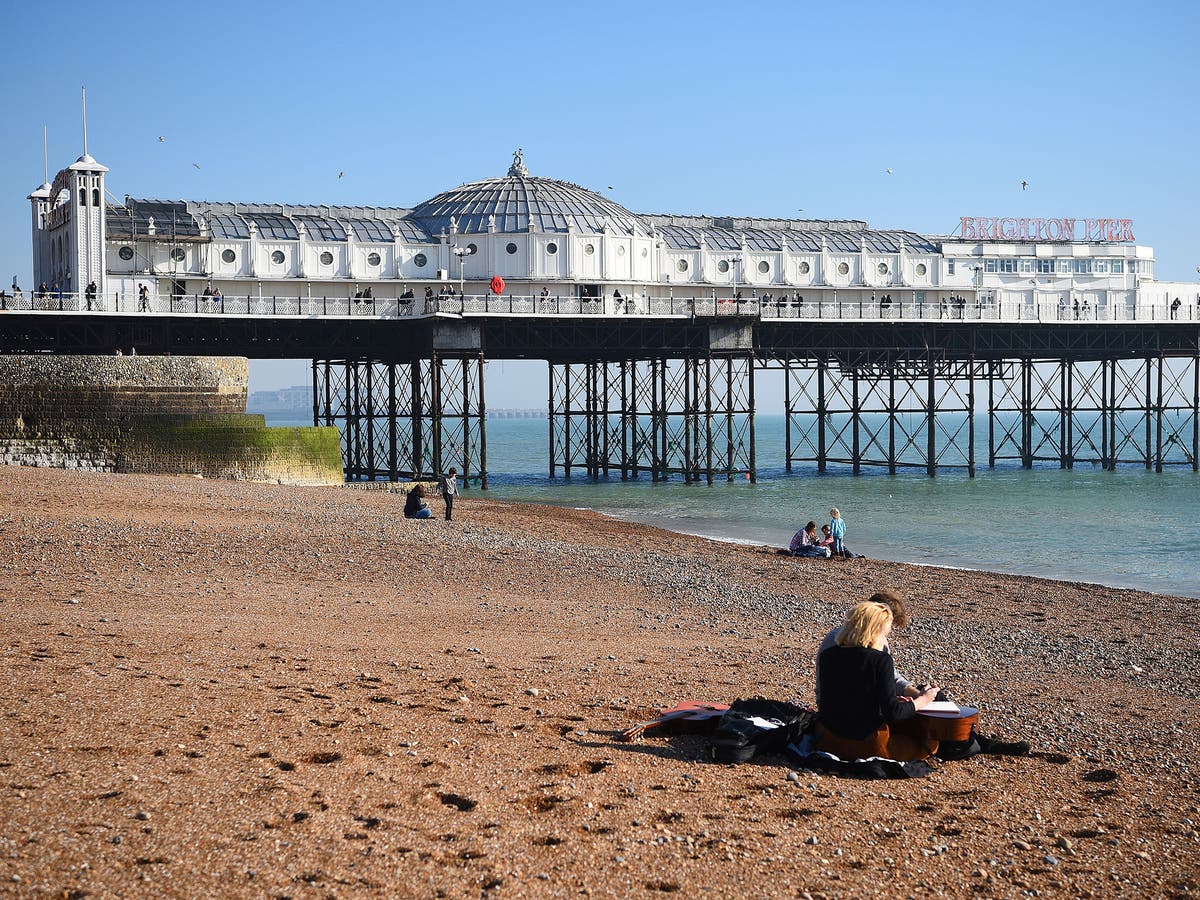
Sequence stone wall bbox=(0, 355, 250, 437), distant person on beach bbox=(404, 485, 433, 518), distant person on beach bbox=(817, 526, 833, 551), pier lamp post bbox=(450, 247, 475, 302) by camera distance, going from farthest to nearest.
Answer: pier lamp post bbox=(450, 247, 475, 302) → stone wall bbox=(0, 355, 250, 437) → distant person on beach bbox=(404, 485, 433, 518) → distant person on beach bbox=(817, 526, 833, 551)

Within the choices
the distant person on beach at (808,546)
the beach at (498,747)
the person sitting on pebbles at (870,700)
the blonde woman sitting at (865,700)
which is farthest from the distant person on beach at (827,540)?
the blonde woman sitting at (865,700)

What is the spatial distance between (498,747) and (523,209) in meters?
48.2

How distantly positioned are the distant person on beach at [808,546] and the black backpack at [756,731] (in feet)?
59.7

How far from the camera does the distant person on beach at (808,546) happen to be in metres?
27.9

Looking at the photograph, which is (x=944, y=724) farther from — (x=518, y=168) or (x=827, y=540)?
(x=518, y=168)

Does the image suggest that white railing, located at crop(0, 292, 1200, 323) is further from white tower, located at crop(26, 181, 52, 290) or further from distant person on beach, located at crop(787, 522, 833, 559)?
distant person on beach, located at crop(787, 522, 833, 559)

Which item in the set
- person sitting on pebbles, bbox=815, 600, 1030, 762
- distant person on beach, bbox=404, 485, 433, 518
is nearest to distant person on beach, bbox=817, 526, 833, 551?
distant person on beach, bbox=404, 485, 433, 518

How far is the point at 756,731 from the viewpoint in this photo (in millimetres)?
9492

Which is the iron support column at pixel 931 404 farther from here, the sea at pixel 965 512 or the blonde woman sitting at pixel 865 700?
the blonde woman sitting at pixel 865 700

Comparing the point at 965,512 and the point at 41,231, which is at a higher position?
the point at 41,231

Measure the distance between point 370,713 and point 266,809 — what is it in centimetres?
256

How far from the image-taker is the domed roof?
5525 cm

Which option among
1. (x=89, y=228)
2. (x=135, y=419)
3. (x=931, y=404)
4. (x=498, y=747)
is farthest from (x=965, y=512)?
(x=498, y=747)

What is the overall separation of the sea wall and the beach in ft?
60.3
